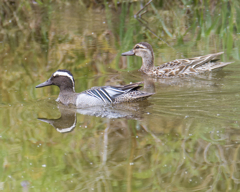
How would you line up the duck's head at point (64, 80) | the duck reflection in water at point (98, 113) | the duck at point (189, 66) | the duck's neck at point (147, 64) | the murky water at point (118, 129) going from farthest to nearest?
the duck's neck at point (147, 64), the duck at point (189, 66), the duck's head at point (64, 80), the duck reflection in water at point (98, 113), the murky water at point (118, 129)

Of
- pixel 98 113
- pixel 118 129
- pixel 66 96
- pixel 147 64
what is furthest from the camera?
pixel 147 64

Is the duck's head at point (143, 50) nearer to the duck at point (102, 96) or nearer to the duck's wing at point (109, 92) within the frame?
the duck at point (102, 96)

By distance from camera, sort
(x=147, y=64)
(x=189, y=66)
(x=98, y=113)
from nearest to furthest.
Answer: (x=98, y=113), (x=189, y=66), (x=147, y=64)

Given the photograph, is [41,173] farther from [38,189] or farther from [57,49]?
[57,49]

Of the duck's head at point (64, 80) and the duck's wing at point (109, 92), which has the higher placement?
the duck's head at point (64, 80)

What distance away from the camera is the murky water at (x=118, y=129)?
183 inches

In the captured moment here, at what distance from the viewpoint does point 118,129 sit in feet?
19.7

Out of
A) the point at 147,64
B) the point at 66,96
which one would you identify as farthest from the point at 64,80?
the point at 147,64

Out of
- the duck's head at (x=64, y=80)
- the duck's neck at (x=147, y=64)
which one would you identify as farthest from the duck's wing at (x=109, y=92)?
the duck's neck at (x=147, y=64)

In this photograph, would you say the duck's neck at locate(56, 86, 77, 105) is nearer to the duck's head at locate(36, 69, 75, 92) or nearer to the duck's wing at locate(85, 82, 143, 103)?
the duck's head at locate(36, 69, 75, 92)

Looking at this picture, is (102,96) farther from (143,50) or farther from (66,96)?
(143,50)

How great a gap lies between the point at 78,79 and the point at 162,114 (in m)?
2.80

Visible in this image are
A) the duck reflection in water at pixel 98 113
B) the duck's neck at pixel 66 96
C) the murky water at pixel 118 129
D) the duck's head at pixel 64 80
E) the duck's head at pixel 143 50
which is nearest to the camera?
the murky water at pixel 118 129

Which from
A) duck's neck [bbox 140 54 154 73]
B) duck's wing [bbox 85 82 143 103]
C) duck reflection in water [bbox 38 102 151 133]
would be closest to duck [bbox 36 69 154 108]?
duck's wing [bbox 85 82 143 103]
